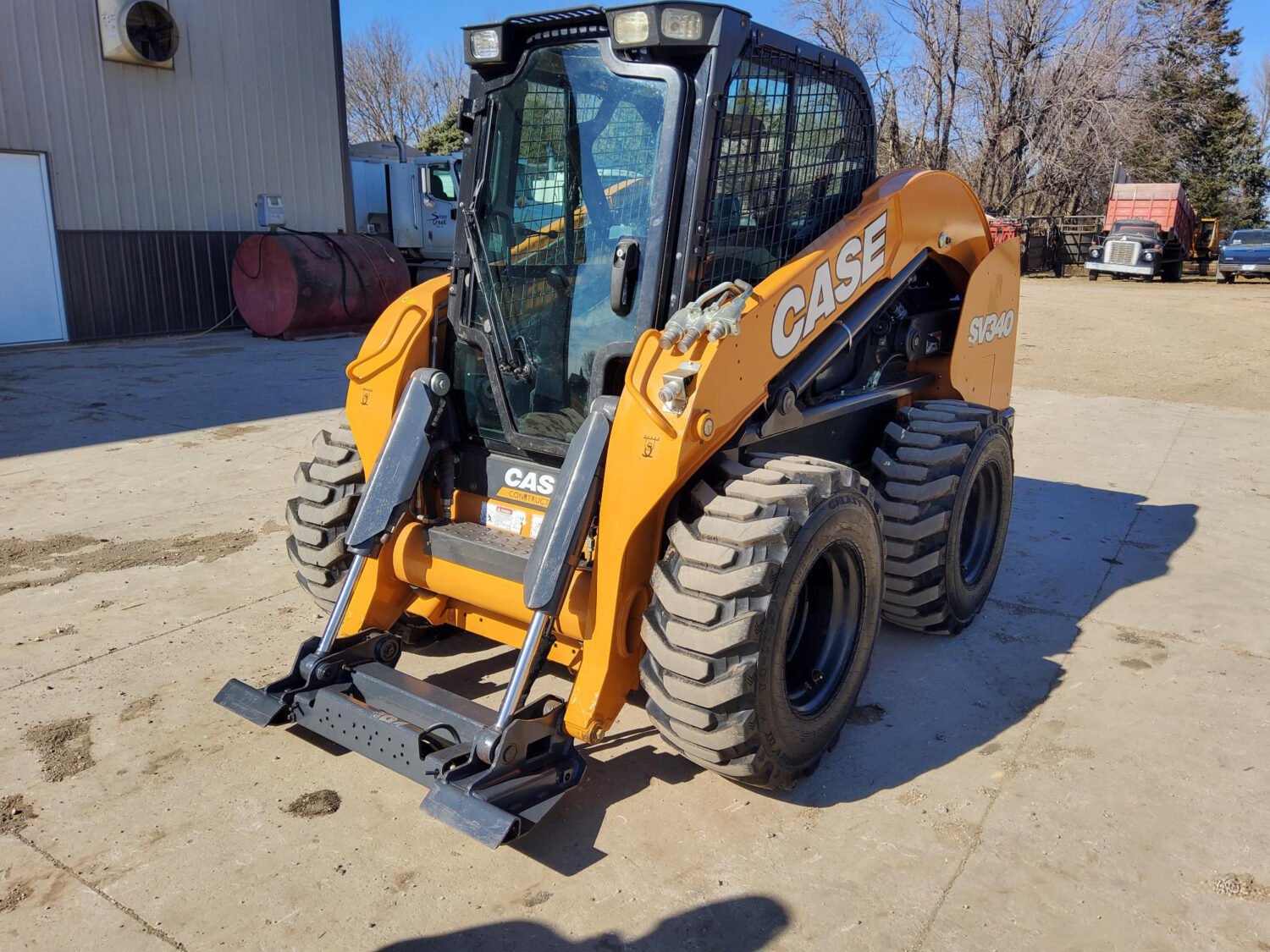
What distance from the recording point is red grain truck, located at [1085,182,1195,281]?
29.7 metres

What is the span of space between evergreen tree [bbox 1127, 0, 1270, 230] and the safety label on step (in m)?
43.3

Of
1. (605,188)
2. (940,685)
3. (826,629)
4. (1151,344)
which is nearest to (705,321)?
(605,188)

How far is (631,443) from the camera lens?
3.20 m

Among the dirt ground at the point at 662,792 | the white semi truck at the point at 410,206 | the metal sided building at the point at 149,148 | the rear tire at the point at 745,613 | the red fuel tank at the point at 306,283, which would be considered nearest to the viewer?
the dirt ground at the point at 662,792

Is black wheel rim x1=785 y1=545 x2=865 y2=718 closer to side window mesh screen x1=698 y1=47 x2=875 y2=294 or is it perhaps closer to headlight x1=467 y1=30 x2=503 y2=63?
side window mesh screen x1=698 y1=47 x2=875 y2=294

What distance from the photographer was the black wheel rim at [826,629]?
12.1ft

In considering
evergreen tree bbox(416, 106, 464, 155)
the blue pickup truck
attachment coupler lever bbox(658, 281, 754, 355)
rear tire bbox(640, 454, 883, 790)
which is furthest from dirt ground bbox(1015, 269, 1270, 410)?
evergreen tree bbox(416, 106, 464, 155)

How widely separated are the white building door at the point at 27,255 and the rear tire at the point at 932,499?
1243 cm

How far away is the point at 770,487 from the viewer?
10.7ft

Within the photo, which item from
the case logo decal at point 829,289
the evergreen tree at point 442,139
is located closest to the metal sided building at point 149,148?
the case logo decal at point 829,289

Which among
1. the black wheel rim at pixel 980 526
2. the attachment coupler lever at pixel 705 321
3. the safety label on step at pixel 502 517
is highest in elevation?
the attachment coupler lever at pixel 705 321

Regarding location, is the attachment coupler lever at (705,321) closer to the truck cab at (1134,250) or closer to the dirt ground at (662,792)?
the dirt ground at (662,792)

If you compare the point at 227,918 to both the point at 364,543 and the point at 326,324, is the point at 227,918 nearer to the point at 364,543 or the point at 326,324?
the point at 364,543

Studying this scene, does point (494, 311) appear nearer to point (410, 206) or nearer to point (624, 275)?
point (624, 275)
